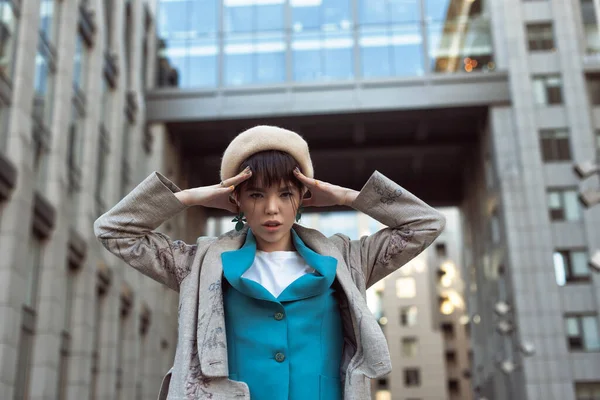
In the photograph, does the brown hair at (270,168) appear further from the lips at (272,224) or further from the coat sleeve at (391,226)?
the coat sleeve at (391,226)

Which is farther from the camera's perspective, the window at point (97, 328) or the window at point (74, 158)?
the window at point (97, 328)

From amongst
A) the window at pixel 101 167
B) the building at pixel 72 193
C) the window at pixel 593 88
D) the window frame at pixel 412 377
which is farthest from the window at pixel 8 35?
the window frame at pixel 412 377

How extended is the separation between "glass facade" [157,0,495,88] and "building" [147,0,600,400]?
0.06 meters

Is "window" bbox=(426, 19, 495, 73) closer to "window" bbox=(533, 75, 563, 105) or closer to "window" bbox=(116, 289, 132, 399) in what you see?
"window" bbox=(533, 75, 563, 105)

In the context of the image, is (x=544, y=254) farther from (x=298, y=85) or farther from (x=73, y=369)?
(x=73, y=369)

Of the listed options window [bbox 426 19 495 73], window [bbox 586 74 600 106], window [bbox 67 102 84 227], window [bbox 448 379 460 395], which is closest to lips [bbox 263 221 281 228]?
window [bbox 67 102 84 227]

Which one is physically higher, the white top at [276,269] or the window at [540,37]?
the window at [540,37]

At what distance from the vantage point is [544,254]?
32.3 meters

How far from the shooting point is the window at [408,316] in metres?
74.9

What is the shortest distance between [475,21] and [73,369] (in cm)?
2278

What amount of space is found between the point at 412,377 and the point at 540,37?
43.3 meters

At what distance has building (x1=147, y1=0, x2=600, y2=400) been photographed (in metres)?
31.9

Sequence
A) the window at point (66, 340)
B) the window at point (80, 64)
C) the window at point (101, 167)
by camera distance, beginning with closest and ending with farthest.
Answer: the window at point (66, 340) < the window at point (80, 64) < the window at point (101, 167)

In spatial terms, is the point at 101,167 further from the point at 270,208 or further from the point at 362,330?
the point at 362,330
